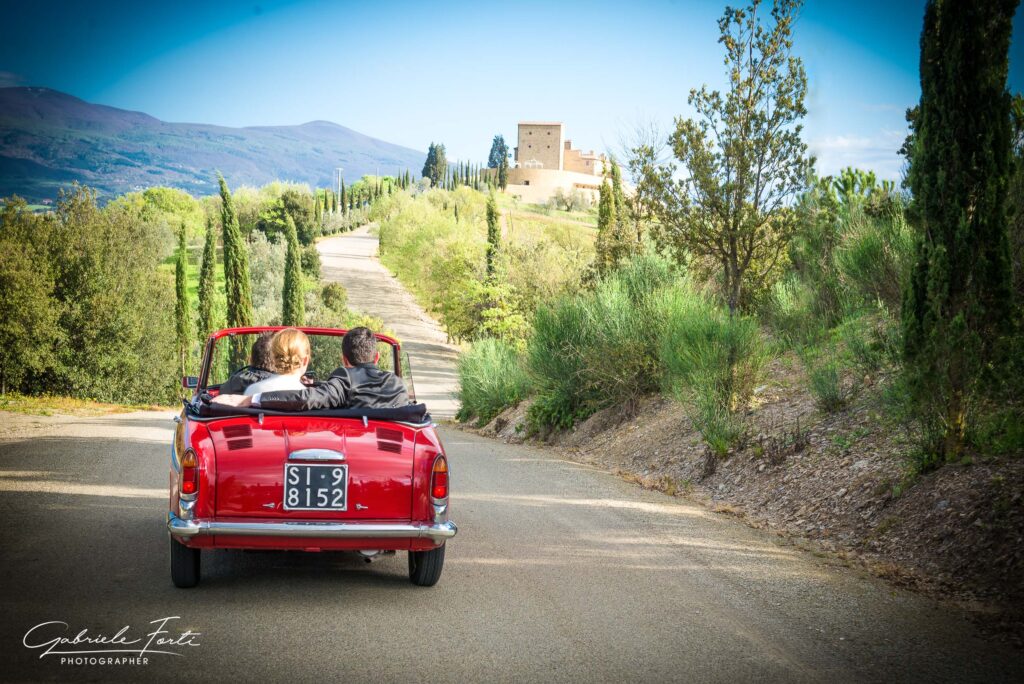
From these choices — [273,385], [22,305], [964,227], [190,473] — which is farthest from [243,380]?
[22,305]

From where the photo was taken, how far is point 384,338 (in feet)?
24.5

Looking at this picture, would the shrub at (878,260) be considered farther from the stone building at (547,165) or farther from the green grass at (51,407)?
the stone building at (547,165)

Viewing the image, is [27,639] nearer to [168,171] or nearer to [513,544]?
[513,544]

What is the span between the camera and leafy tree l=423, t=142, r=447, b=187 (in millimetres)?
181250

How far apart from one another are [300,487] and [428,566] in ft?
3.60

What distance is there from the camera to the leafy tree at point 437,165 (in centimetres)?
18125

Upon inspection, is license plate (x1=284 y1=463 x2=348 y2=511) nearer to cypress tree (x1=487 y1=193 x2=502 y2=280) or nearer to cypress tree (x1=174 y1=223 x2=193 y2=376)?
cypress tree (x1=487 y1=193 x2=502 y2=280)

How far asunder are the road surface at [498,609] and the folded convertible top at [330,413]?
3.77 ft

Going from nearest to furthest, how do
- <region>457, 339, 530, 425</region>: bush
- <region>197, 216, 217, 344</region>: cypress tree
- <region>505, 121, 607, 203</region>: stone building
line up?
1. <region>457, 339, 530, 425</region>: bush
2. <region>197, 216, 217, 344</region>: cypress tree
3. <region>505, 121, 607, 203</region>: stone building

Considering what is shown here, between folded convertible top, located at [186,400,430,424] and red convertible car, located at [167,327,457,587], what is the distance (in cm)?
1

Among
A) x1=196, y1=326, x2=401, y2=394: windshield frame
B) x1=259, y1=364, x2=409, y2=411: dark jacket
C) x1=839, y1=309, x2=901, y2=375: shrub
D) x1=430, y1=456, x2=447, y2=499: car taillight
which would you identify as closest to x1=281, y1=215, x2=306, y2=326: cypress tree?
x1=839, y1=309, x2=901, y2=375: shrub

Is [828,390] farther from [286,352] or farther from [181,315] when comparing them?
[181,315]

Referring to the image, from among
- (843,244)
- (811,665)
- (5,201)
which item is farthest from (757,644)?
→ (5,201)

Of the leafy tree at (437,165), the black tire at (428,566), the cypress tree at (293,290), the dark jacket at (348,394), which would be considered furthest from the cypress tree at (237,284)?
the leafy tree at (437,165)
